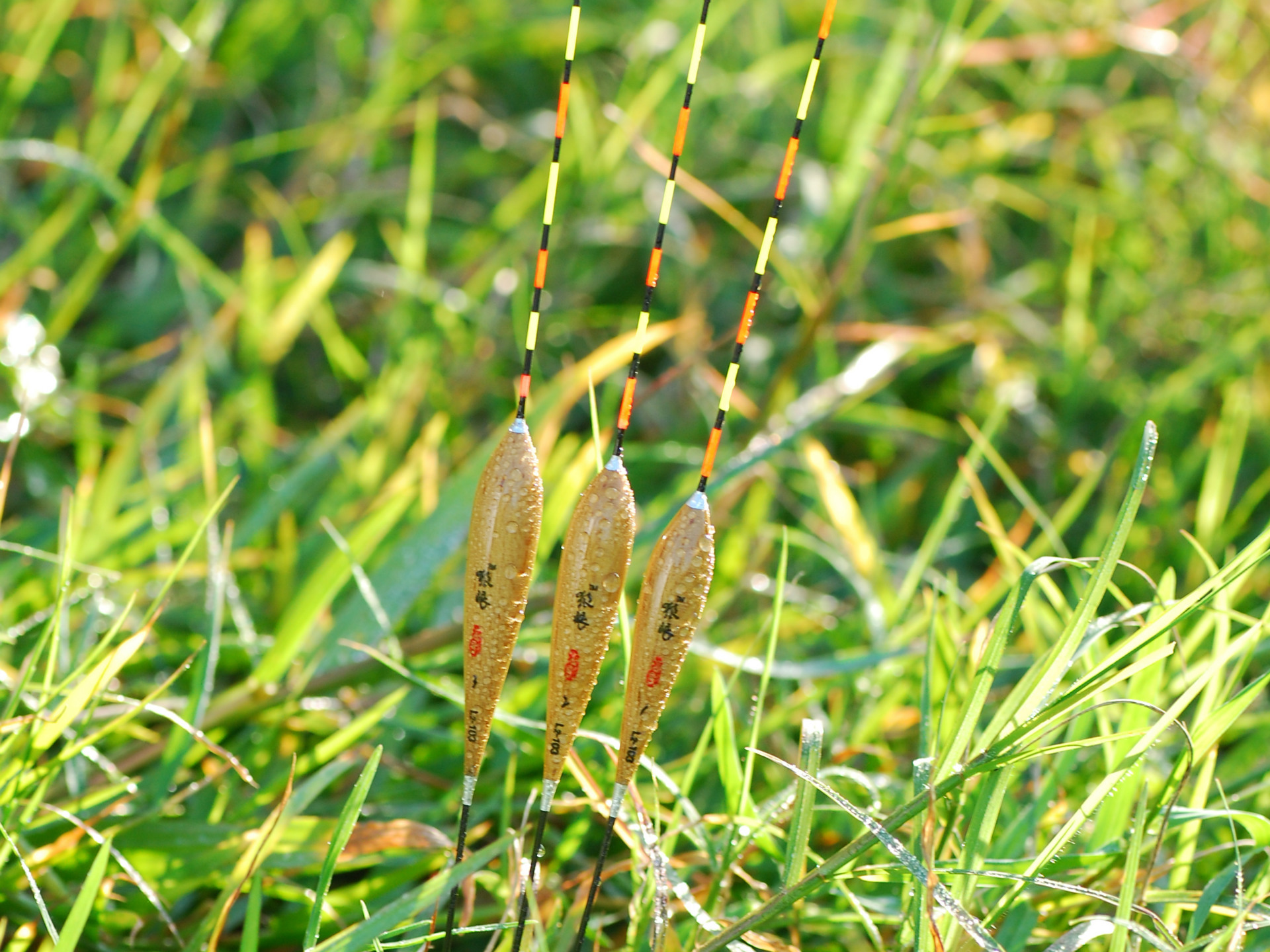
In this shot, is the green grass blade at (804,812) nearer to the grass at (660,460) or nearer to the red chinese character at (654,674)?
the grass at (660,460)

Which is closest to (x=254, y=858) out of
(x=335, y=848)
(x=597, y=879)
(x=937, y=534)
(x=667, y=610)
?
(x=335, y=848)

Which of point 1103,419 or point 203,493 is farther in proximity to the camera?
point 1103,419

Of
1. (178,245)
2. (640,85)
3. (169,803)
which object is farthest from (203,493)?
(640,85)

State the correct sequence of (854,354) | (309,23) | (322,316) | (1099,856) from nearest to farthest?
(1099,856), (322,316), (854,354), (309,23)

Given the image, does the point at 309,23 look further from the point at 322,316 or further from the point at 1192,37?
the point at 1192,37

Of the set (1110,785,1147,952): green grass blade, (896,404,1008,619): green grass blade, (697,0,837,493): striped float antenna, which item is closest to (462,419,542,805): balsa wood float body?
(697,0,837,493): striped float antenna

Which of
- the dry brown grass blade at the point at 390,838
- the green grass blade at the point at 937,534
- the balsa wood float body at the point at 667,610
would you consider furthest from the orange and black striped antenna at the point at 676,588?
the green grass blade at the point at 937,534
